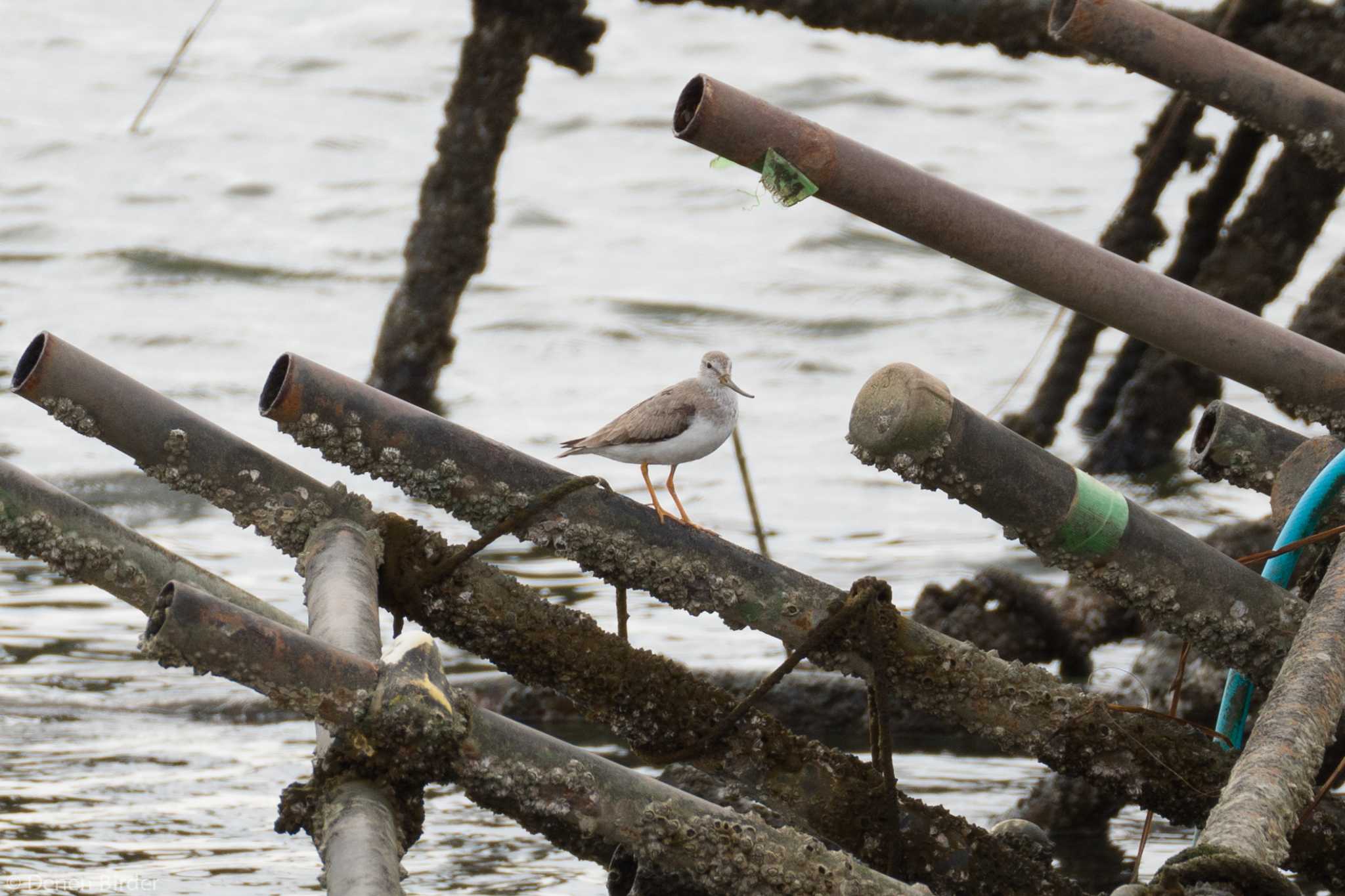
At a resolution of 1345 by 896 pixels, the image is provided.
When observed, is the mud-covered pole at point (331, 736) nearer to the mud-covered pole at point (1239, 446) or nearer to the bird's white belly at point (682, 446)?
the bird's white belly at point (682, 446)

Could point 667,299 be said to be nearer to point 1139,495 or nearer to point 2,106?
point 1139,495

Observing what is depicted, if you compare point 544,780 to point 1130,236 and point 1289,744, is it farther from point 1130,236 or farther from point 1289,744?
point 1130,236

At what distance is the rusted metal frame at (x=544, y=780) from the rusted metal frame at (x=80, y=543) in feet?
1.84

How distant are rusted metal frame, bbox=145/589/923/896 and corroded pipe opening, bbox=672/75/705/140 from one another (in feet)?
3.12

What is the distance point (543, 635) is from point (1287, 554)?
1.57 m

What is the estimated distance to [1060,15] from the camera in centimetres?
338

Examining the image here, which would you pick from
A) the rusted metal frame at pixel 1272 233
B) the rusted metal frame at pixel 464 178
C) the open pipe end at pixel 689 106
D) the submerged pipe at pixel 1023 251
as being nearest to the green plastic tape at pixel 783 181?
the submerged pipe at pixel 1023 251

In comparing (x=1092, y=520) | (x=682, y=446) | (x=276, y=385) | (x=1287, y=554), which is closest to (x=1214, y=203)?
(x=682, y=446)

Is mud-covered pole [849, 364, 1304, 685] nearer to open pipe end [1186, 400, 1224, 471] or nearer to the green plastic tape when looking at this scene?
open pipe end [1186, 400, 1224, 471]

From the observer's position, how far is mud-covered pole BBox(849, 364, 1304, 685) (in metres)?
3.16

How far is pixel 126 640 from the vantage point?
7188 mm

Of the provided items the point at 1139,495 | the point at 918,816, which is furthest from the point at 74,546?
the point at 1139,495

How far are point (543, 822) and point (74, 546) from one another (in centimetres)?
105

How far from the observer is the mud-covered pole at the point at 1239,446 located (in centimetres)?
368
